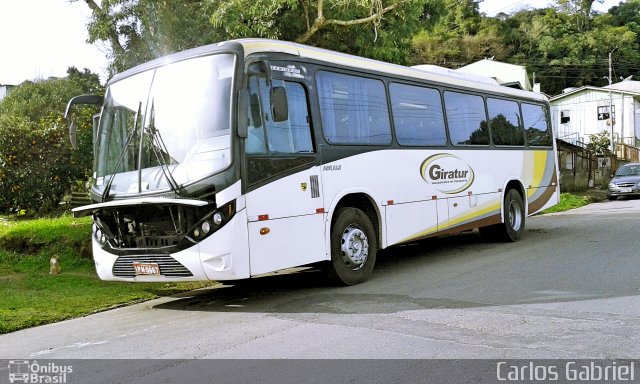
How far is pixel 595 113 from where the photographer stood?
50.2 metres

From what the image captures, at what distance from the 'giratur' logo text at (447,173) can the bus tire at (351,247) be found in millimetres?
1983

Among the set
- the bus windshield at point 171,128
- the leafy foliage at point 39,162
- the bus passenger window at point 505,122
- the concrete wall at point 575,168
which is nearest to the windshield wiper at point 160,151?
the bus windshield at point 171,128

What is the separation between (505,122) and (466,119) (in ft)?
6.06

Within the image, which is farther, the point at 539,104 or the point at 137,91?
the point at 539,104

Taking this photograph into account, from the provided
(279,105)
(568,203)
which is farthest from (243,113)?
(568,203)

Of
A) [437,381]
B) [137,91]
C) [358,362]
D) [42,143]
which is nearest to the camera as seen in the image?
[437,381]

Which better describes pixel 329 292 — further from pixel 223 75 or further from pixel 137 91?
pixel 137 91

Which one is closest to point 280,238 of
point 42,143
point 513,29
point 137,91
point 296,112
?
point 296,112

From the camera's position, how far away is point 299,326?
6.27 m

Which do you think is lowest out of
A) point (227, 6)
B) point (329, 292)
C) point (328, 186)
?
point (329, 292)

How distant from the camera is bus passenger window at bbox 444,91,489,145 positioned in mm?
11293

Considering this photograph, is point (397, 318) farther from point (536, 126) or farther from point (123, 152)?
point (536, 126)

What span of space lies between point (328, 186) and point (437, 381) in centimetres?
413

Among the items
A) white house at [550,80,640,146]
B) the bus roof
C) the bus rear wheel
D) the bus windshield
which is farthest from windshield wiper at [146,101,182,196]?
white house at [550,80,640,146]
